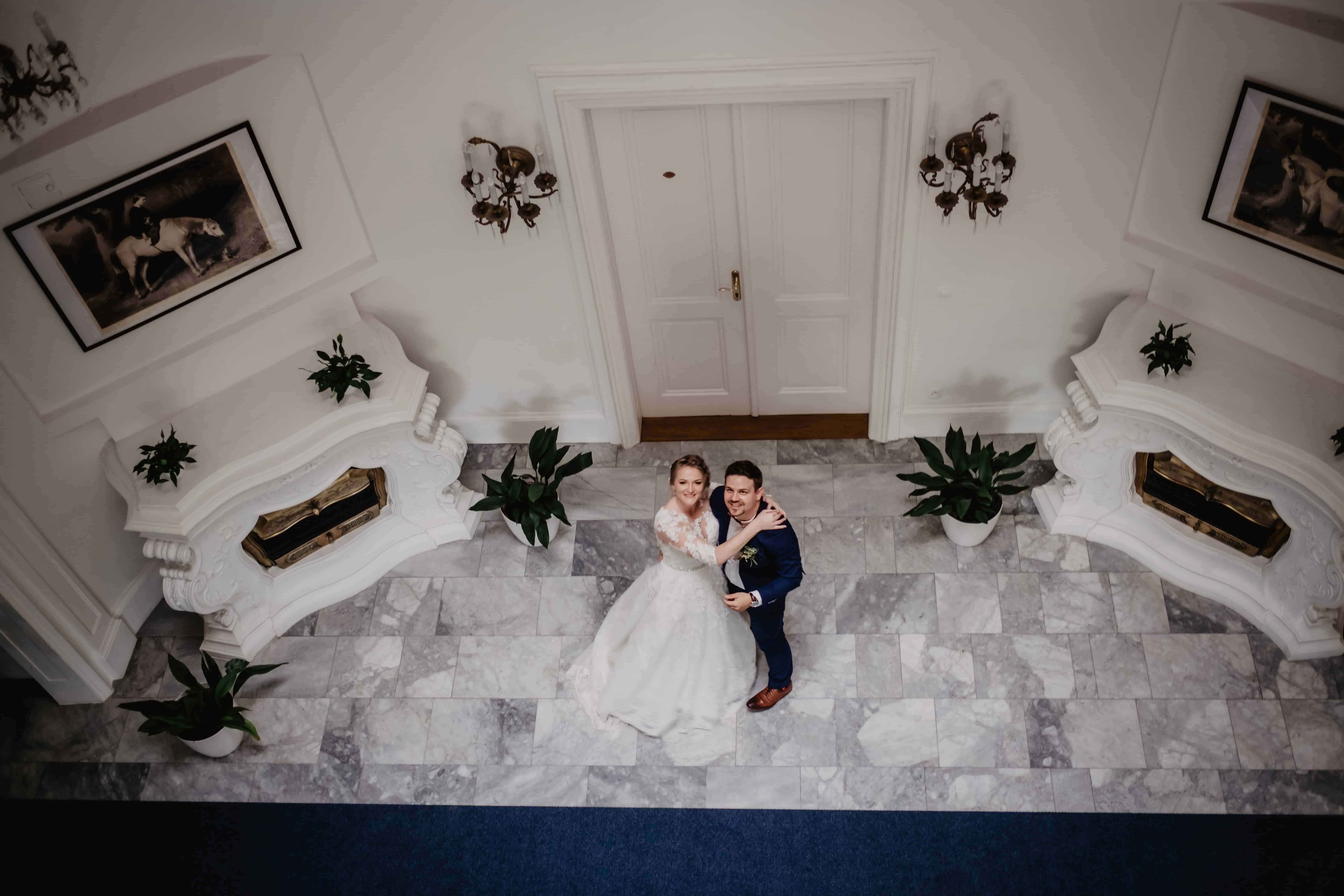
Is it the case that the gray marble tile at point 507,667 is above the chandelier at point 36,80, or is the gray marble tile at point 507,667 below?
below

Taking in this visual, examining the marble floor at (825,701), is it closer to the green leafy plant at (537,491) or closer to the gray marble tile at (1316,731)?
the gray marble tile at (1316,731)

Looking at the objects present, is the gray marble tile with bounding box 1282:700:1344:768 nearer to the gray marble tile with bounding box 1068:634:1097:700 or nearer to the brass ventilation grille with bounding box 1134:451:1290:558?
the brass ventilation grille with bounding box 1134:451:1290:558

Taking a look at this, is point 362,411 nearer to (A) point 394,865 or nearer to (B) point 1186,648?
(A) point 394,865

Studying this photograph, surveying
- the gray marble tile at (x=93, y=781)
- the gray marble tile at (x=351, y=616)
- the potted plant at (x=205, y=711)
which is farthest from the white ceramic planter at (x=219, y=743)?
the gray marble tile at (x=351, y=616)

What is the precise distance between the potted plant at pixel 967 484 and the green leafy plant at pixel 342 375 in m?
3.02

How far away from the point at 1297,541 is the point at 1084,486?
1.08 metres

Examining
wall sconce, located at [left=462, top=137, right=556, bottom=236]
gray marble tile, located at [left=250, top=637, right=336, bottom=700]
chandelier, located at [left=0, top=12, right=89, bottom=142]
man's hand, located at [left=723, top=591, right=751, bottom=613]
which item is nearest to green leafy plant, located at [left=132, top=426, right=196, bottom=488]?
gray marble tile, located at [left=250, top=637, right=336, bottom=700]

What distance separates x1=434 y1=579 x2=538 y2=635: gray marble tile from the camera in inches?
223

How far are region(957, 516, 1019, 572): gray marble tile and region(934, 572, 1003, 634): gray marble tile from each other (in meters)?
0.05

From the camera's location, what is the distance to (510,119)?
4.83 meters

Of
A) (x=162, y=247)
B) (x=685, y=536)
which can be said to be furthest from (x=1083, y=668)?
(x=162, y=247)

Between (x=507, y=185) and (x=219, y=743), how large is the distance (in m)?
3.31

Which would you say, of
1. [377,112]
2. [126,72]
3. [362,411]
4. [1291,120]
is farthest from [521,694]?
[1291,120]

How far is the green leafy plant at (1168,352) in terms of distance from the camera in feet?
16.1
